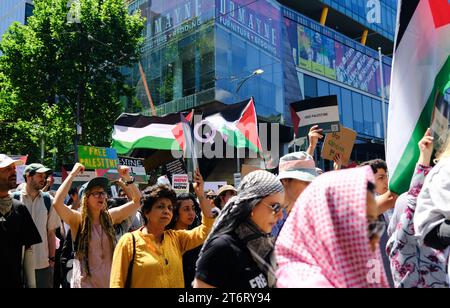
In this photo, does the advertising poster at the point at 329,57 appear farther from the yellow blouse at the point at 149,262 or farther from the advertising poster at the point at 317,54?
the yellow blouse at the point at 149,262

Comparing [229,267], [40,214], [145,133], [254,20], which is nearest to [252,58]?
[254,20]

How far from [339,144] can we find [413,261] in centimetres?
336

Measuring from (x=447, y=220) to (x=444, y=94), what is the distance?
1.67 meters

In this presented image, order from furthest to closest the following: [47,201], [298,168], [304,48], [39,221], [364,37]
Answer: [364,37] < [304,48] < [47,201] < [39,221] < [298,168]

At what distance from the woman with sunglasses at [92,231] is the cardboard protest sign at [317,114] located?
128 inches

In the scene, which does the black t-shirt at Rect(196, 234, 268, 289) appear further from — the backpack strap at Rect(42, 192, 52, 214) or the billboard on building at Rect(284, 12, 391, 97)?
the billboard on building at Rect(284, 12, 391, 97)

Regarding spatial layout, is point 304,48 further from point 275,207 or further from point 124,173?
point 275,207

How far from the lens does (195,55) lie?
26.2 metres

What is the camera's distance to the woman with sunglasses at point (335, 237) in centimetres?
152

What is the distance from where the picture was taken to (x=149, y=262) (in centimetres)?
312

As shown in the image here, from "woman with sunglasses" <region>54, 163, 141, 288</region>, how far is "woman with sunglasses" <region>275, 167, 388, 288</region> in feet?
8.74

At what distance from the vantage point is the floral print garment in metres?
2.98

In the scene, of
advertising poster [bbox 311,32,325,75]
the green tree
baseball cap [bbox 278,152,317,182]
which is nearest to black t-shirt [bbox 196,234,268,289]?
baseball cap [bbox 278,152,317,182]

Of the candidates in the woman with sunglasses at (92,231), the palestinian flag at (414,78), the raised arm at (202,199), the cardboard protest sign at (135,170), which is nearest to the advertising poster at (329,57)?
the cardboard protest sign at (135,170)
